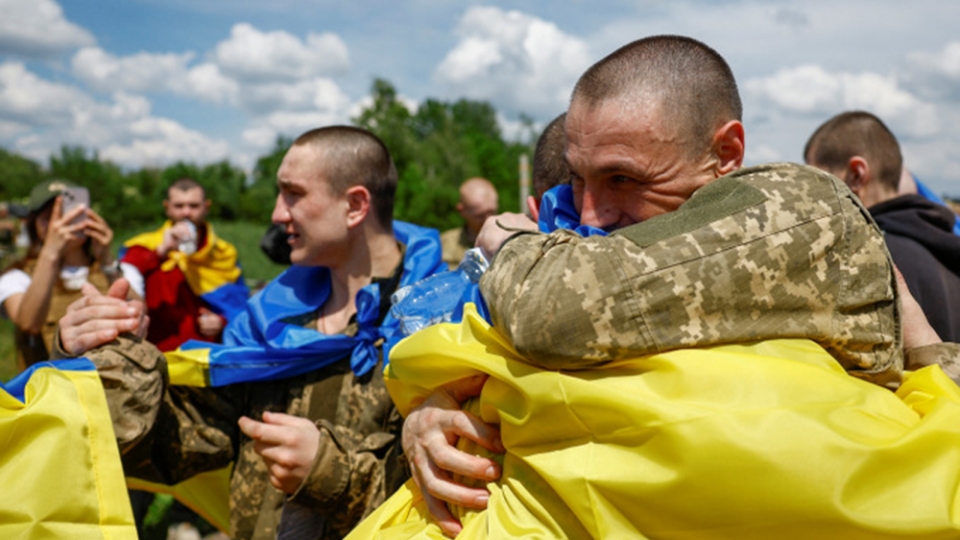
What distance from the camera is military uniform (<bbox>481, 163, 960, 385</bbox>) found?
1.52 meters

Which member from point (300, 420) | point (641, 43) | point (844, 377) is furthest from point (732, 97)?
point (300, 420)

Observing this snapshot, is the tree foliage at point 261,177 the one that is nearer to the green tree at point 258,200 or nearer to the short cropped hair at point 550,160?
the green tree at point 258,200

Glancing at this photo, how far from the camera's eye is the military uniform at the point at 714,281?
152cm

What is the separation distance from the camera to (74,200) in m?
5.39

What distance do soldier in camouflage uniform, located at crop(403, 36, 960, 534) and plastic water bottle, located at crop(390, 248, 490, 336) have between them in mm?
442

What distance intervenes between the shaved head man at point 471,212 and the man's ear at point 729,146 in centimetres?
735

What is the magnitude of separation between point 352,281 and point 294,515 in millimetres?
1035

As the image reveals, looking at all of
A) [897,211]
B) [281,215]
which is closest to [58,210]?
[281,215]

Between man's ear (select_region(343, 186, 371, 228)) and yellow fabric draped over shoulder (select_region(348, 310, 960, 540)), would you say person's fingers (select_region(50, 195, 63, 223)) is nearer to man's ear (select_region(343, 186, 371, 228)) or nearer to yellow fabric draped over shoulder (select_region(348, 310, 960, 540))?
man's ear (select_region(343, 186, 371, 228))

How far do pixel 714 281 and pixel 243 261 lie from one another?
2506 cm

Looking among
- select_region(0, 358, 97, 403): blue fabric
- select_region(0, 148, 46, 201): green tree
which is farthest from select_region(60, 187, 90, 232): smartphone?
select_region(0, 148, 46, 201): green tree

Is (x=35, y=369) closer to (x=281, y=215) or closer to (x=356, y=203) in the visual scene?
(x=281, y=215)

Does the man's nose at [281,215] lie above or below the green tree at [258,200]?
below

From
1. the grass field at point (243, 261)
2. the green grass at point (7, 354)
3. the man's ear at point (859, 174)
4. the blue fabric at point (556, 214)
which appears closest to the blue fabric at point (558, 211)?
the blue fabric at point (556, 214)
